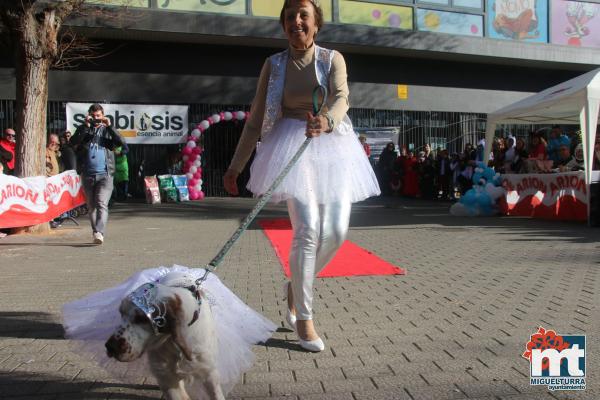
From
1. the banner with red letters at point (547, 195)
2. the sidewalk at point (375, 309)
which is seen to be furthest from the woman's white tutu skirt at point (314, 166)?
the banner with red letters at point (547, 195)

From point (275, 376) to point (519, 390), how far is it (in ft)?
4.01

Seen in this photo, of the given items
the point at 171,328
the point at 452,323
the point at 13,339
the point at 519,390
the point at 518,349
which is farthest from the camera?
the point at 452,323

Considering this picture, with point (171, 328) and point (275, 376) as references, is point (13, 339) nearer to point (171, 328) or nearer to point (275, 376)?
point (275, 376)

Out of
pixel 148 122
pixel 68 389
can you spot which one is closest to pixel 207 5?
pixel 148 122

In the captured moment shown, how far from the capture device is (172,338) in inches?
79.3

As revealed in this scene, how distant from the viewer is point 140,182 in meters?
17.6

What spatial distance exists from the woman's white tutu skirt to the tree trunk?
6.98m

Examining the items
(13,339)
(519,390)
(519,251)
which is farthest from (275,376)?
(519,251)

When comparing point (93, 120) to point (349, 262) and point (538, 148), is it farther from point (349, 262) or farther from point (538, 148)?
point (538, 148)

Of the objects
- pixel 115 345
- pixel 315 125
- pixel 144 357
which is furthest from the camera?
pixel 315 125

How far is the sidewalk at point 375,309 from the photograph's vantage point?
8.81 feet

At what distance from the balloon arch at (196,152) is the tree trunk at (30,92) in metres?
7.66

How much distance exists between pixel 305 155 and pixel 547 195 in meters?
9.05

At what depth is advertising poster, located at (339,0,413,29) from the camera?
673 inches
